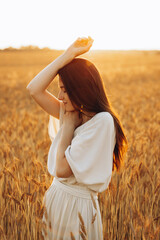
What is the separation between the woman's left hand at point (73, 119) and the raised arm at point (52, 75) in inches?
8.4

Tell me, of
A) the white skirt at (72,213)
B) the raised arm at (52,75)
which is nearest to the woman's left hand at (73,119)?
the raised arm at (52,75)

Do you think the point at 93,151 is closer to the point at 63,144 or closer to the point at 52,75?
the point at 63,144

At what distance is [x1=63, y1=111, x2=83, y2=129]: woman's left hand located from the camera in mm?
1559

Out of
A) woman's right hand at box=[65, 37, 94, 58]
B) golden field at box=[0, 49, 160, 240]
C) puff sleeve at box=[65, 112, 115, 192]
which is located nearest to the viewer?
puff sleeve at box=[65, 112, 115, 192]

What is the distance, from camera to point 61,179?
5.24 ft

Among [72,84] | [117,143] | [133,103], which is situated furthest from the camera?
[133,103]

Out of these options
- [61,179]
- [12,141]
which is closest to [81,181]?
[61,179]

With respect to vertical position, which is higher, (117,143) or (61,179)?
(117,143)

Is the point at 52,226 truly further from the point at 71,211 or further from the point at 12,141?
the point at 12,141

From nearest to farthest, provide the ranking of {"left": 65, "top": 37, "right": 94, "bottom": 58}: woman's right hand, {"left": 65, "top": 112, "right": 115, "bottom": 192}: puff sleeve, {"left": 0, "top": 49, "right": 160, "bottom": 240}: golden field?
{"left": 65, "top": 112, "right": 115, "bottom": 192}: puff sleeve < {"left": 65, "top": 37, "right": 94, "bottom": 58}: woman's right hand < {"left": 0, "top": 49, "right": 160, "bottom": 240}: golden field

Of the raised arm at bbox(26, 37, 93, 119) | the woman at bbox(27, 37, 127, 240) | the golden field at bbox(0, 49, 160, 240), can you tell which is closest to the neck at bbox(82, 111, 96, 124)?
the woman at bbox(27, 37, 127, 240)

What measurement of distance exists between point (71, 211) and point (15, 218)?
0.37m

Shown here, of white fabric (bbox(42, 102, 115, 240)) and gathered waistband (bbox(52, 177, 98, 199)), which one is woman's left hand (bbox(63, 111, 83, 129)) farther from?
gathered waistband (bbox(52, 177, 98, 199))

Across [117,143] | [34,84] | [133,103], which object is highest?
[34,84]
